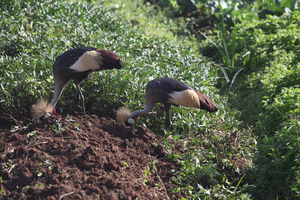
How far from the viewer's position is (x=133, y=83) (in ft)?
12.8

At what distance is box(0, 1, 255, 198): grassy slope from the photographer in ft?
10.1

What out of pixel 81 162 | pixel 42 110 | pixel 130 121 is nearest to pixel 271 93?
pixel 130 121

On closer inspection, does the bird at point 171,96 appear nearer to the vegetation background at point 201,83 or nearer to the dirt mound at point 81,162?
the dirt mound at point 81,162

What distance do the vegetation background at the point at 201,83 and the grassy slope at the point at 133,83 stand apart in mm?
14

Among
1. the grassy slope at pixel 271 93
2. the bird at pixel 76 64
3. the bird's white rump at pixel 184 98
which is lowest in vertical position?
the grassy slope at pixel 271 93

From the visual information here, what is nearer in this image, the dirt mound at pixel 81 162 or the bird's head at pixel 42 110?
the dirt mound at pixel 81 162

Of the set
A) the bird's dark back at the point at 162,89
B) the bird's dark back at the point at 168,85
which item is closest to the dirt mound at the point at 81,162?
the bird's dark back at the point at 162,89

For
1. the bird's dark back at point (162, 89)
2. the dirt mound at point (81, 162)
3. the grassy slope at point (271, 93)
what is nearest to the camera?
the dirt mound at point (81, 162)

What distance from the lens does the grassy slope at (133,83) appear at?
3.09 m

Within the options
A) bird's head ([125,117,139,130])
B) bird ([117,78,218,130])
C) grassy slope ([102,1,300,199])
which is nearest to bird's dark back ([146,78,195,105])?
bird ([117,78,218,130])

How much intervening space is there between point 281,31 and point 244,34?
2.53ft

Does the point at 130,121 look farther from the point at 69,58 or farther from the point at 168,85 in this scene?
the point at 69,58

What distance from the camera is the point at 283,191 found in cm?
270

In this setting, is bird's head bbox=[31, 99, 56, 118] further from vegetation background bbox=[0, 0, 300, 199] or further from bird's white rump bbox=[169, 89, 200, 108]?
bird's white rump bbox=[169, 89, 200, 108]
